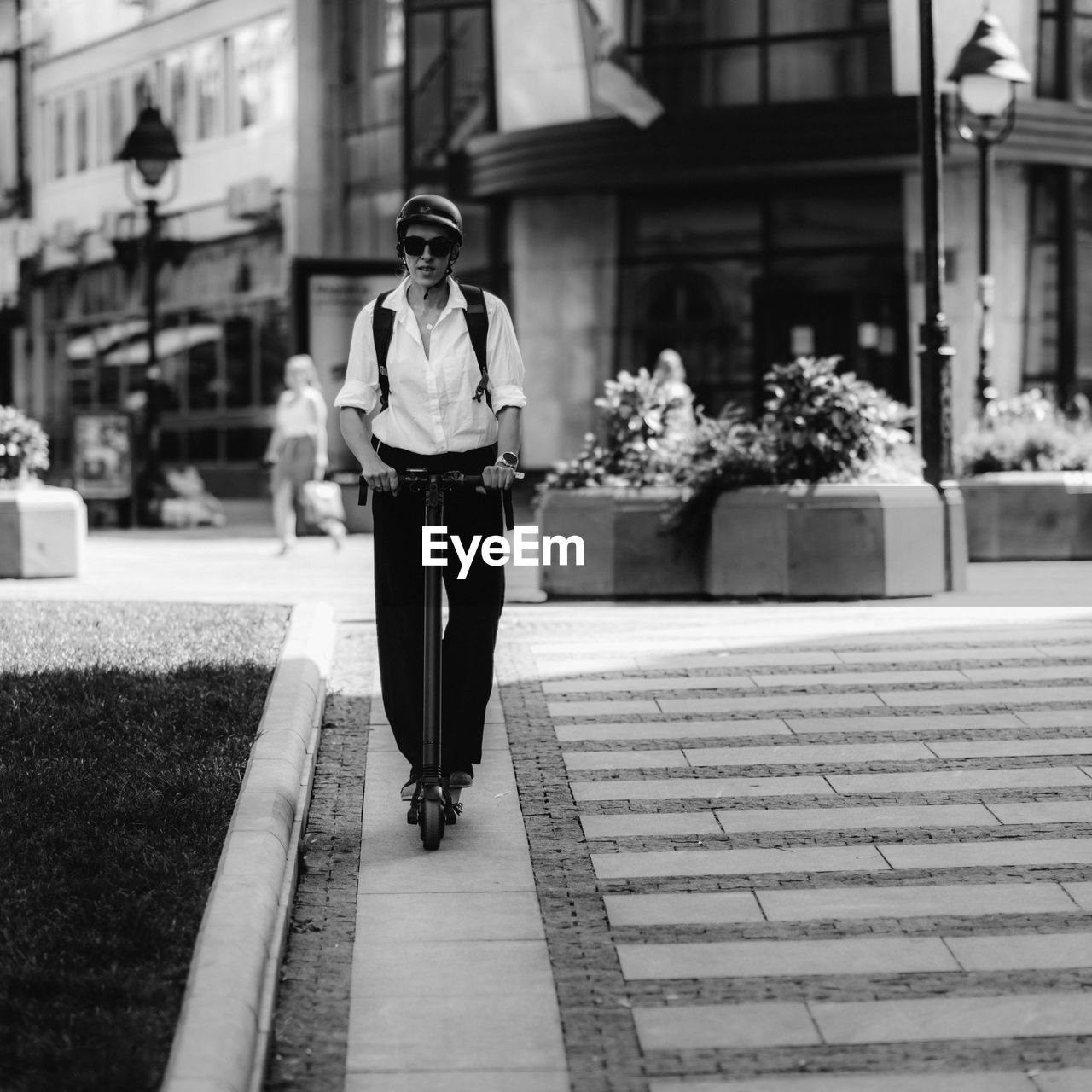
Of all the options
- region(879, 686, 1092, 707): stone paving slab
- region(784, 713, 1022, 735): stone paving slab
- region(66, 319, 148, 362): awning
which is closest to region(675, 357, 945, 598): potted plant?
region(879, 686, 1092, 707): stone paving slab

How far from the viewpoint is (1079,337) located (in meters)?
24.1

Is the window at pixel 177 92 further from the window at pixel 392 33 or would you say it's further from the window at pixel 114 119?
the window at pixel 392 33

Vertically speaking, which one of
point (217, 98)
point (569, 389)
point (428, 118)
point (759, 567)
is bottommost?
point (759, 567)

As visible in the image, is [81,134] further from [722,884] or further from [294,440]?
[722,884]

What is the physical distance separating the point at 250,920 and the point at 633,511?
8.04 metres

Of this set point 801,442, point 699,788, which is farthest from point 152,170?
point 699,788

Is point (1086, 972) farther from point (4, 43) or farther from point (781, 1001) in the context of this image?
point (4, 43)

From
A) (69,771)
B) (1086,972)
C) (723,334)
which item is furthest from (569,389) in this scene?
(1086,972)

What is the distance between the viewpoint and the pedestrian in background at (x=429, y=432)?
600 centimetres

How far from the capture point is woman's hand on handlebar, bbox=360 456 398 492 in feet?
18.9

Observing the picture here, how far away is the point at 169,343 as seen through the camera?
36688mm

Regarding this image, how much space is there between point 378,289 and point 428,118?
5.07 metres

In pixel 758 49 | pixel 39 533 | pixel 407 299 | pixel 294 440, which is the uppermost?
pixel 758 49

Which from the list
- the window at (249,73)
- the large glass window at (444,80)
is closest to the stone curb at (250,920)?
the large glass window at (444,80)
